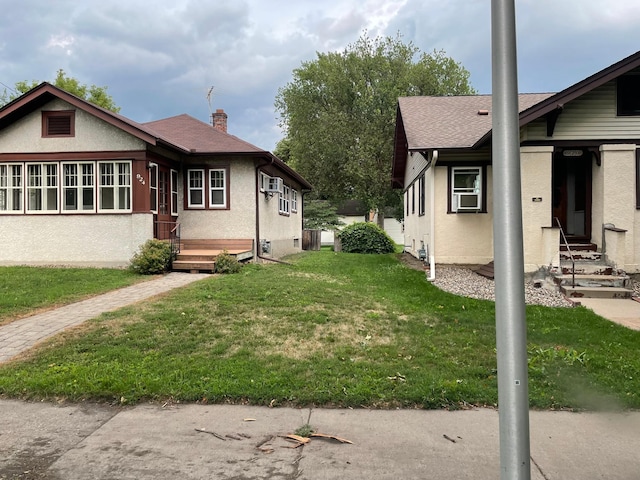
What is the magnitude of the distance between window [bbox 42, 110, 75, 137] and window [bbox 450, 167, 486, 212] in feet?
36.0

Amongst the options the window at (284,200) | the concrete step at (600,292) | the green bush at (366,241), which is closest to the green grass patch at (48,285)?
the window at (284,200)

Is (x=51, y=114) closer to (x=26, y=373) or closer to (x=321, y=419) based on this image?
→ (x=26, y=373)

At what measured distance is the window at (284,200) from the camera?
19333 millimetres

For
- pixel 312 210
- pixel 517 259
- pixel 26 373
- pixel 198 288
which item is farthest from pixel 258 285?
pixel 312 210

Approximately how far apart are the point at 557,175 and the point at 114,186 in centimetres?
1229

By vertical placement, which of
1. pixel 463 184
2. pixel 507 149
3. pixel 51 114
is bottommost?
pixel 507 149

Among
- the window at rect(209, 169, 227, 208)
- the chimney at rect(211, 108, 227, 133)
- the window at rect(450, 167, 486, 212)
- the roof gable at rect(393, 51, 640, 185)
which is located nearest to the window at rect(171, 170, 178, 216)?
the window at rect(209, 169, 227, 208)

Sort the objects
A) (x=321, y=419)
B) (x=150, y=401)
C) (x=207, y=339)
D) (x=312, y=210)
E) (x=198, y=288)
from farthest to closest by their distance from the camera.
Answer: (x=312, y=210)
(x=198, y=288)
(x=207, y=339)
(x=150, y=401)
(x=321, y=419)

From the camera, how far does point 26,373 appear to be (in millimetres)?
4508

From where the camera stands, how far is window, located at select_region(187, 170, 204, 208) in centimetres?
1514

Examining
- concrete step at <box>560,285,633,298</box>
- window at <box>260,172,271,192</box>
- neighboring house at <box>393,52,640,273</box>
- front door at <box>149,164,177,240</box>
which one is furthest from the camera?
window at <box>260,172,271,192</box>

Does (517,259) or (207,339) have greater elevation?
(517,259)

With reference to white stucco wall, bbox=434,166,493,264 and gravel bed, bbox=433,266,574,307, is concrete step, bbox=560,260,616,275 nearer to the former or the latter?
gravel bed, bbox=433,266,574,307

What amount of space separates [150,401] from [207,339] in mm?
1663
